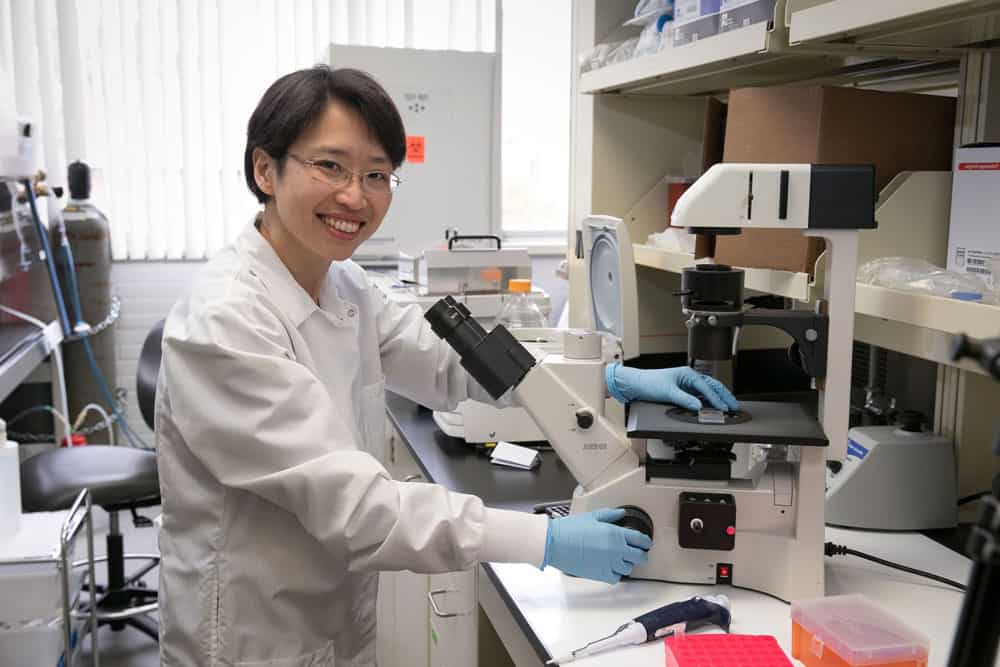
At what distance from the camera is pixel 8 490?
1.75m

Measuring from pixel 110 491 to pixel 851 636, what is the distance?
1.96 m

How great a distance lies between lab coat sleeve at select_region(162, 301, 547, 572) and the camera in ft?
3.59

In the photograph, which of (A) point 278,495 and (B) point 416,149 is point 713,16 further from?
(B) point 416,149

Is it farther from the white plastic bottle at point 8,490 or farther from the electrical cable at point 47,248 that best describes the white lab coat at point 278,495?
the electrical cable at point 47,248

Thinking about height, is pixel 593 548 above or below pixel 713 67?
below

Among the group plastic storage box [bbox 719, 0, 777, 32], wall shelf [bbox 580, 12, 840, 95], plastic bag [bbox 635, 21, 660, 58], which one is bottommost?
wall shelf [bbox 580, 12, 840, 95]

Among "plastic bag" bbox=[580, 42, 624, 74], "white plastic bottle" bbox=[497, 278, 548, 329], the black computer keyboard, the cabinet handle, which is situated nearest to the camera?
the black computer keyboard

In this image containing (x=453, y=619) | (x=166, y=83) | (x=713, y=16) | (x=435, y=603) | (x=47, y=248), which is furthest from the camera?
(x=166, y=83)

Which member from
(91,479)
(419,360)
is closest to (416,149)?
(91,479)

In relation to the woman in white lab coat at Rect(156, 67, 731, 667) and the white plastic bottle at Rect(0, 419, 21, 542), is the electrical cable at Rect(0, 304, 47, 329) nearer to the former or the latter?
the white plastic bottle at Rect(0, 419, 21, 542)

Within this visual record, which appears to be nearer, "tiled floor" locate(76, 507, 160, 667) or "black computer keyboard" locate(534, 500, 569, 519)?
"black computer keyboard" locate(534, 500, 569, 519)

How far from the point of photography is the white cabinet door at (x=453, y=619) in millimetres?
1491

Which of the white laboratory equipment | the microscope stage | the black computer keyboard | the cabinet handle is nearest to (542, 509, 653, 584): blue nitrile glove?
the microscope stage

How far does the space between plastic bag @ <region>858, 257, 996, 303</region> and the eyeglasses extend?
74 cm
